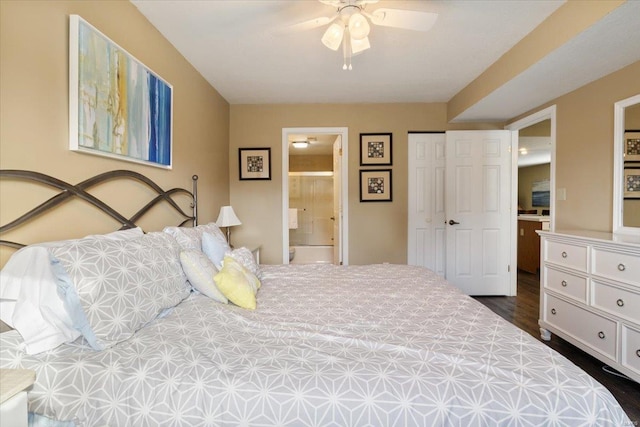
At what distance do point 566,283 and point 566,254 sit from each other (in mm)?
226

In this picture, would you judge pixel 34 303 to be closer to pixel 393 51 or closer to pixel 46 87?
pixel 46 87

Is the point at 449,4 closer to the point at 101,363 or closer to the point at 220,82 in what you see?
the point at 220,82

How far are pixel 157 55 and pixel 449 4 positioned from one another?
200 cm

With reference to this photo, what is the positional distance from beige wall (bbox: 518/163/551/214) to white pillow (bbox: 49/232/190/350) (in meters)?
7.58

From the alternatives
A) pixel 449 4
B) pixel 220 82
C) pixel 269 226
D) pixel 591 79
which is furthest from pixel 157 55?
pixel 591 79

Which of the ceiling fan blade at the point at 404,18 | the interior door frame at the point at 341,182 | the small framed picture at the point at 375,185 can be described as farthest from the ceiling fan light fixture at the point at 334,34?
the small framed picture at the point at 375,185

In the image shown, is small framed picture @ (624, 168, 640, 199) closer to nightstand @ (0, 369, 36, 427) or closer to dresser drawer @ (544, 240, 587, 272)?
dresser drawer @ (544, 240, 587, 272)

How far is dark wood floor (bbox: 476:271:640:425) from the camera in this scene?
1821 mm

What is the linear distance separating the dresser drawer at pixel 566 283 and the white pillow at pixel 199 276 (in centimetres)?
246

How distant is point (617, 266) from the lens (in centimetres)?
192

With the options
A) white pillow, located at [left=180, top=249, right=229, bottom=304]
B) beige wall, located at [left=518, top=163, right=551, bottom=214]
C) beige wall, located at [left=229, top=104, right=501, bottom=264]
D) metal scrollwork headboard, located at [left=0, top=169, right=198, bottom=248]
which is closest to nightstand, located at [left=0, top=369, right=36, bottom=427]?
metal scrollwork headboard, located at [left=0, top=169, right=198, bottom=248]

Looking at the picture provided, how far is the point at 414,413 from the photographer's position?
879 mm

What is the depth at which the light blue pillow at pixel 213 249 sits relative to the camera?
196 centimetres

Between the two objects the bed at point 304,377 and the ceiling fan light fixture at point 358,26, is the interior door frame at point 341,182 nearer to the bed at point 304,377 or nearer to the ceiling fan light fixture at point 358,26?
the ceiling fan light fixture at point 358,26
